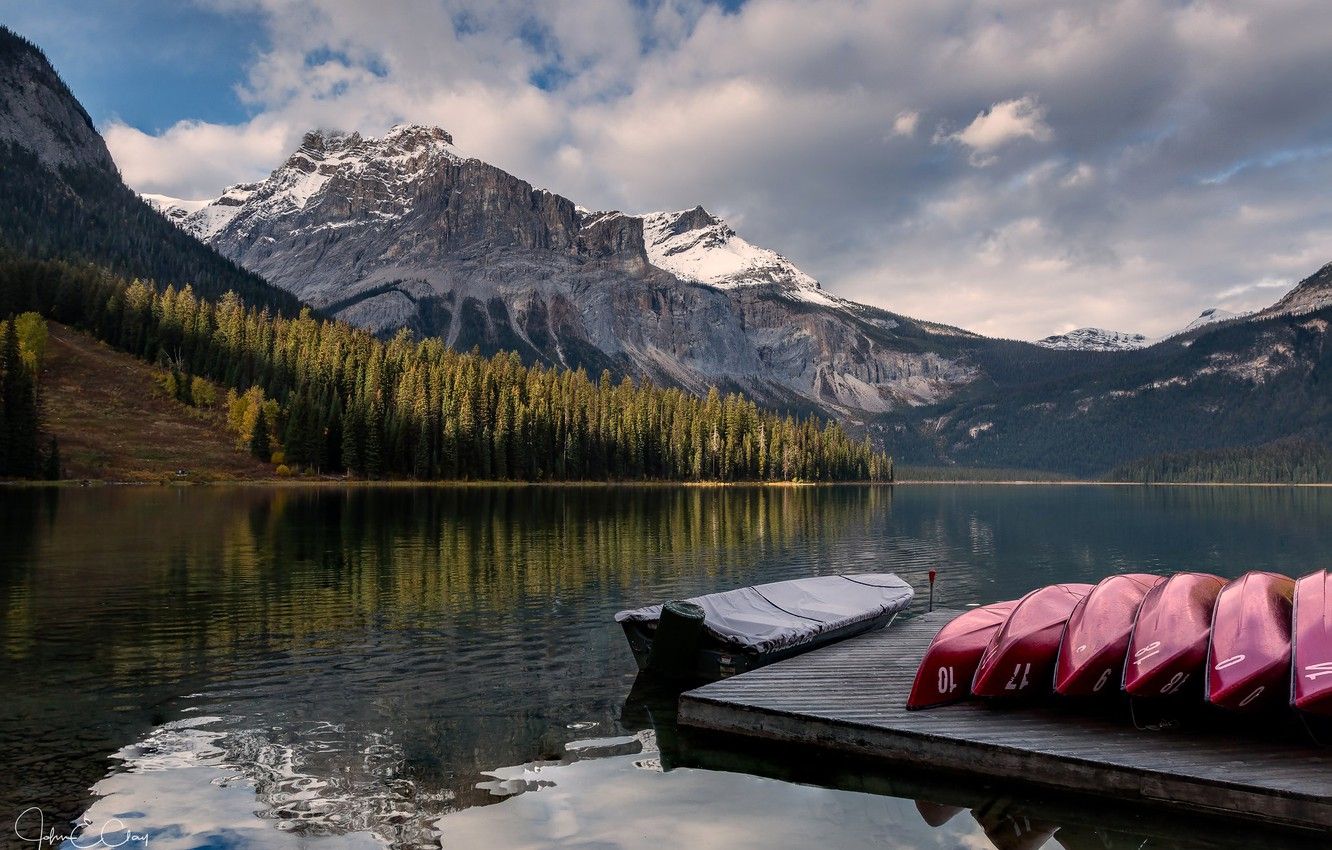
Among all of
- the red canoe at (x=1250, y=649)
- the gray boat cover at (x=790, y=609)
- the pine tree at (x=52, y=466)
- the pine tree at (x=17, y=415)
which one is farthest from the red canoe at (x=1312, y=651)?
the pine tree at (x=52, y=466)

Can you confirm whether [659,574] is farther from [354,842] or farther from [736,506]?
[736,506]

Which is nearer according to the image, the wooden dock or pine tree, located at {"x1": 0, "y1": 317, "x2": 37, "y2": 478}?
the wooden dock

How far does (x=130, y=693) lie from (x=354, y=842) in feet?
42.0

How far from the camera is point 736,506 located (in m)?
120

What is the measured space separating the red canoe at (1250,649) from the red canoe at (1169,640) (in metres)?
0.31

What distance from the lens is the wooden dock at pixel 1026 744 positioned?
1591cm

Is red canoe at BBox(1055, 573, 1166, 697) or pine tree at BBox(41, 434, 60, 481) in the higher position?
pine tree at BBox(41, 434, 60, 481)

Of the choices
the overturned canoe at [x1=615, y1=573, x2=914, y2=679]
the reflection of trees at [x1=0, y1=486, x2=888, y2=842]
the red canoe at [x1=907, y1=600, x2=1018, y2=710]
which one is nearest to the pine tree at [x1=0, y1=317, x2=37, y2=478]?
the reflection of trees at [x1=0, y1=486, x2=888, y2=842]

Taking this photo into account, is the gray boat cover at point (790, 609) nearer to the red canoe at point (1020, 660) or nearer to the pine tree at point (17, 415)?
the red canoe at point (1020, 660)

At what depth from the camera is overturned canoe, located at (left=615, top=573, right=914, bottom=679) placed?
25.8m

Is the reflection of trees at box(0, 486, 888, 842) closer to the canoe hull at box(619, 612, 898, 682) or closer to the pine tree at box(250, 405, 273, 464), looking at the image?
the canoe hull at box(619, 612, 898, 682)

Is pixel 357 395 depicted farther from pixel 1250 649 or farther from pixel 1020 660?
pixel 1250 649

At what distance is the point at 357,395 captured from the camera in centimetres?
16688

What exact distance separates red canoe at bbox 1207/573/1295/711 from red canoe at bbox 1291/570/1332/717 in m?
0.33
